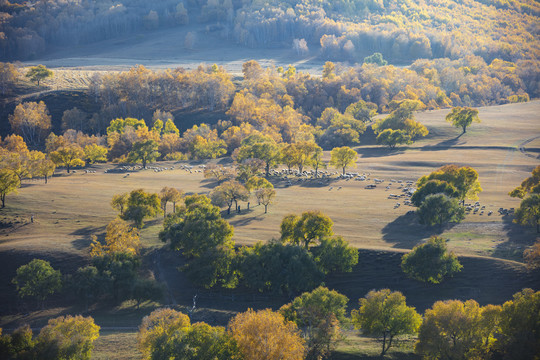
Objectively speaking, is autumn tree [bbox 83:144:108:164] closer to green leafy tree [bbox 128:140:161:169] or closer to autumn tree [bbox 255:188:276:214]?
green leafy tree [bbox 128:140:161:169]

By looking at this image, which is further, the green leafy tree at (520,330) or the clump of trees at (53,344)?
the clump of trees at (53,344)

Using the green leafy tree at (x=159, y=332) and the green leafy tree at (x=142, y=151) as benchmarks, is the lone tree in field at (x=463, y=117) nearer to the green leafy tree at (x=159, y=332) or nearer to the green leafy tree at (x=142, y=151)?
the green leafy tree at (x=142, y=151)

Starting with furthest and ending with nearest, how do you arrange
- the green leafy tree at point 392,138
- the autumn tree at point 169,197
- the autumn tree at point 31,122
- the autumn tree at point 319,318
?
the autumn tree at point 31,122
the green leafy tree at point 392,138
the autumn tree at point 169,197
the autumn tree at point 319,318

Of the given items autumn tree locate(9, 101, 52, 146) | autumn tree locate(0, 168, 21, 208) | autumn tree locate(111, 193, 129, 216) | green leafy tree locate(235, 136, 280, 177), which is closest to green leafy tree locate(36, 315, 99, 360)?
autumn tree locate(111, 193, 129, 216)

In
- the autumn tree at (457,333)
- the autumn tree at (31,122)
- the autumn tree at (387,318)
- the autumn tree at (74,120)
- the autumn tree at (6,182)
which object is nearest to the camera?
the autumn tree at (457,333)

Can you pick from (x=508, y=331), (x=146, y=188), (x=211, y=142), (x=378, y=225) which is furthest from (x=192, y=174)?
(x=508, y=331)

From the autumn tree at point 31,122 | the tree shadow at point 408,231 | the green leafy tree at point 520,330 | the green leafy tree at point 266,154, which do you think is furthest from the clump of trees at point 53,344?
the autumn tree at point 31,122

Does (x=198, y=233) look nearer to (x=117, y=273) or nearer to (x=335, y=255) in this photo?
(x=117, y=273)
